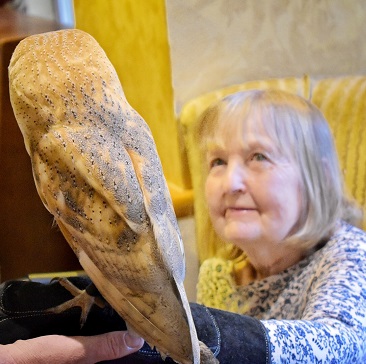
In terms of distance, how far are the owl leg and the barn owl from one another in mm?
47

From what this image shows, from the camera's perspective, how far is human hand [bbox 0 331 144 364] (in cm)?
50

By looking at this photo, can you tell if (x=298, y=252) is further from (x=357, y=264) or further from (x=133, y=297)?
(x=133, y=297)

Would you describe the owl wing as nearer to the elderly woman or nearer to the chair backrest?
the elderly woman

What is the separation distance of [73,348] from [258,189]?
41 cm

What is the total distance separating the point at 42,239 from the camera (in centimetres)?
57

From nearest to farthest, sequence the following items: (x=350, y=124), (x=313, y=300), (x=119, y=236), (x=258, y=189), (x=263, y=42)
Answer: (x=119, y=236) → (x=313, y=300) → (x=258, y=189) → (x=350, y=124) → (x=263, y=42)

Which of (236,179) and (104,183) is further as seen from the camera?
(236,179)

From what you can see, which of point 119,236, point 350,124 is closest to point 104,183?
point 119,236

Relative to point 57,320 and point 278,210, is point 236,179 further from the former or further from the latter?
point 57,320

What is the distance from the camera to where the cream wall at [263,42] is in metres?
1.21

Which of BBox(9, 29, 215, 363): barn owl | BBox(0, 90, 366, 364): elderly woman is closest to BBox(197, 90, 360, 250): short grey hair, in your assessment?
BBox(0, 90, 366, 364): elderly woman

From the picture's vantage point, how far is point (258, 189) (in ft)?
2.79

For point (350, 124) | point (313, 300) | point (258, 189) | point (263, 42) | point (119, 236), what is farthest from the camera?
point (263, 42)

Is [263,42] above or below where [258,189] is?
above
